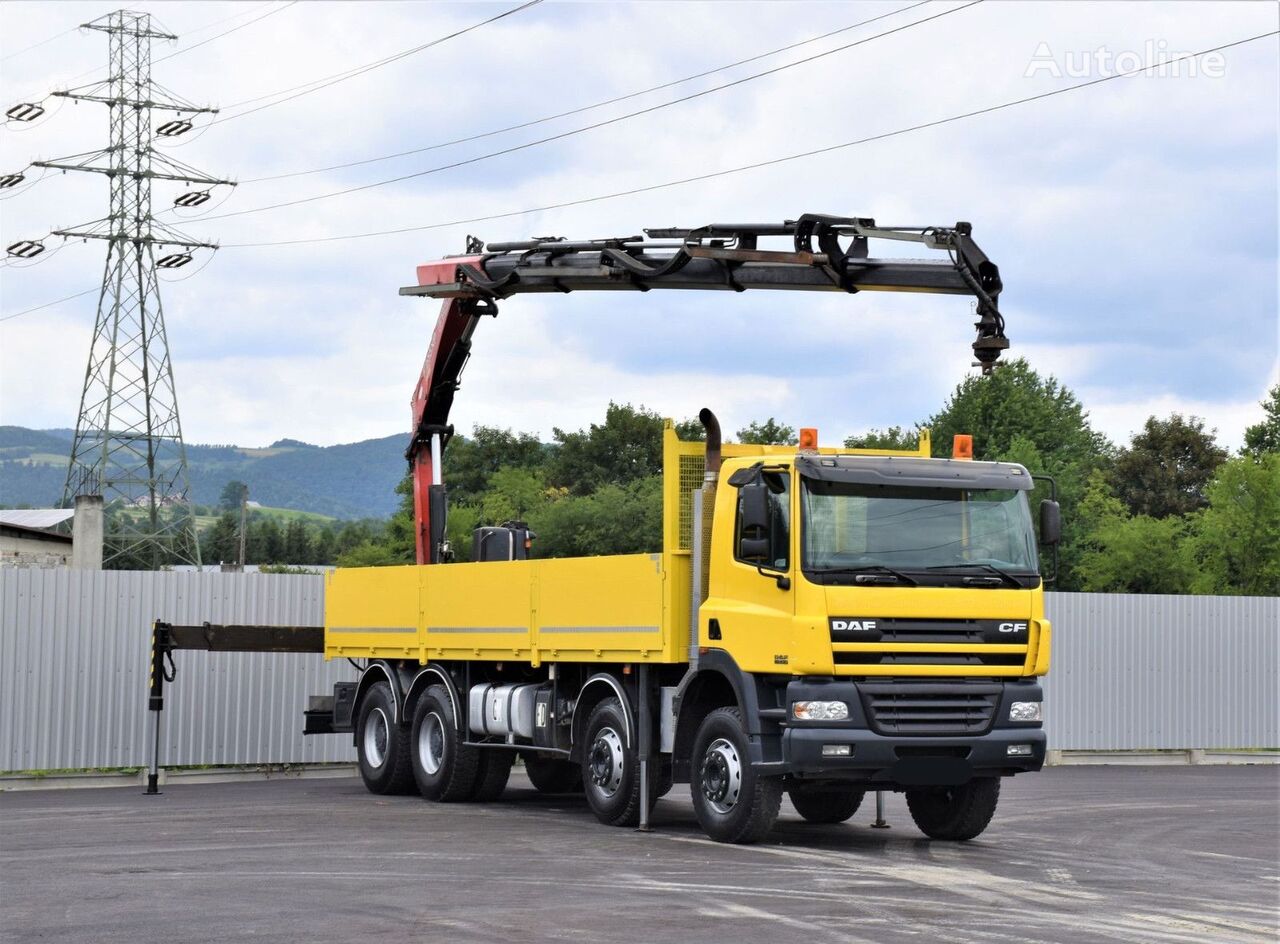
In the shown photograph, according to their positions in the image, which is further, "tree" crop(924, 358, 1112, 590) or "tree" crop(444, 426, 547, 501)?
"tree" crop(444, 426, 547, 501)

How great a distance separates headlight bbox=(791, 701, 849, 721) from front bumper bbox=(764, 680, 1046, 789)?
0.14ft

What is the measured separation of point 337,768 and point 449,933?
15003 millimetres

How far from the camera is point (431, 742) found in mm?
20188

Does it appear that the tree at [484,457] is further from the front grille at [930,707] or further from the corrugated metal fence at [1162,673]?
the front grille at [930,707]

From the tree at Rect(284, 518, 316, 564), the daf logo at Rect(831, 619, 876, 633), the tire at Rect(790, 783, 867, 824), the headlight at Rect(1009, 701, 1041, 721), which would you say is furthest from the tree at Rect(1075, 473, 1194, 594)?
the tree at Rect(284, 518, 316, 564)

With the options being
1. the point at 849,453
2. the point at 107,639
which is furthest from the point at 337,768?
the point at 849,453

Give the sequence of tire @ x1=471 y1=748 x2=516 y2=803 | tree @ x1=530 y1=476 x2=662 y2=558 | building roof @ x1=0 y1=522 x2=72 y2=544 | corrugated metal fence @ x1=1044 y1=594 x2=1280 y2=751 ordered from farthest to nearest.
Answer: tree @ x1=530 y1=476 x2=662 y2=558 < building roof @ x1=0 y1=522 x2=72 y2=544 < corrugated metal fence @ x1=1044 y1=594 x2=1280 y2=751 < tire @ x1=471 y1=748 x2=516 y2=803

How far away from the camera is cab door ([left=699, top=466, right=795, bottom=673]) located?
1445 centimetres

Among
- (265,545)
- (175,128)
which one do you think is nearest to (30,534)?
(175,128)

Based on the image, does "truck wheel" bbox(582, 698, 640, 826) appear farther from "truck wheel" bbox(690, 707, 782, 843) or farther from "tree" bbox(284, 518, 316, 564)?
"tree" bbox(284, 518, 316, 564)

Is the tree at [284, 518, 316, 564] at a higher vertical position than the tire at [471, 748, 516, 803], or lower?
higher

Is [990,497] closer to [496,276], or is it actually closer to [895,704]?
[895,704]

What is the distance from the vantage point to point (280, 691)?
24.4 metres

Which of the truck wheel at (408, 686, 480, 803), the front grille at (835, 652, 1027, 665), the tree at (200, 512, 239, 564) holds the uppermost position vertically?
the tree at (200, 512, 239, 564)
